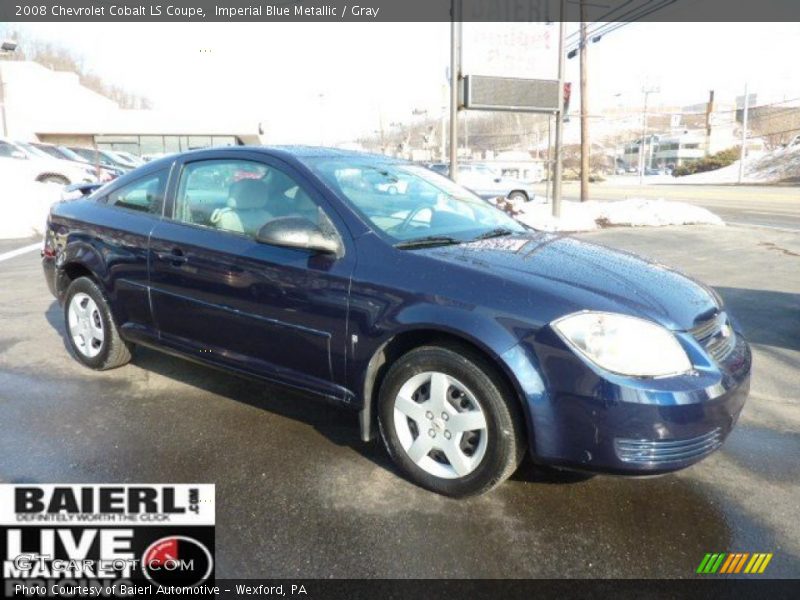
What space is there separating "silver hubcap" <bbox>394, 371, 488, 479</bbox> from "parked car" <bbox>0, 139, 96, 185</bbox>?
59.8 feet

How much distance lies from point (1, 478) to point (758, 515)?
357 centimetres

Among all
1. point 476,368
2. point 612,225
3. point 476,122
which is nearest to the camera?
point 476,368

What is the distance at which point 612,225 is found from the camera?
1407 centimetres

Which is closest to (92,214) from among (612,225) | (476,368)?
(476,368)

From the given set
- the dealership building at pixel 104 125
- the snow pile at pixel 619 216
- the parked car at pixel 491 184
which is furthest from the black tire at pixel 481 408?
the dealership building at pixel 104 125

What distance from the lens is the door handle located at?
3771 millimetres

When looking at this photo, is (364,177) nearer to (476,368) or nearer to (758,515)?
(476,368)

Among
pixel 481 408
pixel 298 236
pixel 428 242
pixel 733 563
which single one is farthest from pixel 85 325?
pixel 733 563

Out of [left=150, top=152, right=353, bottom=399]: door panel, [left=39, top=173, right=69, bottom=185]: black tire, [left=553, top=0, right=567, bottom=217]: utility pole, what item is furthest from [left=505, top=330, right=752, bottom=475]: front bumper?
[left=39, top=173, right=69, bottom=185]: black tire

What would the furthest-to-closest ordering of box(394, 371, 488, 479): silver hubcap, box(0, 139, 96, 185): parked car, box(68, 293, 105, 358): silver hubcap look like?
1. box(0, 139, 96, 185): parked car
2. box(68, 293, 105, 358): silver hubcap
3. box(394, 371, 488, 479): silver hubcap

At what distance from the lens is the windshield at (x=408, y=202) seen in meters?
3.41

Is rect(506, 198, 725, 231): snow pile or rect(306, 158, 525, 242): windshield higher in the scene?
rect(306, 158, 525, 242): windshield

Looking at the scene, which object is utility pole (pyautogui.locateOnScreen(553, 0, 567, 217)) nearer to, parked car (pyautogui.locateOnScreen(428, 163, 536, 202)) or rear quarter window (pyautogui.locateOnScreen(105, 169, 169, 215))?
parked car (pyautogui.locateOnScreen(428, 163, 536, 202))

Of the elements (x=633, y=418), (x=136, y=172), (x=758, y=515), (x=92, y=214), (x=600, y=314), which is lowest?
(x=758, y=515)
